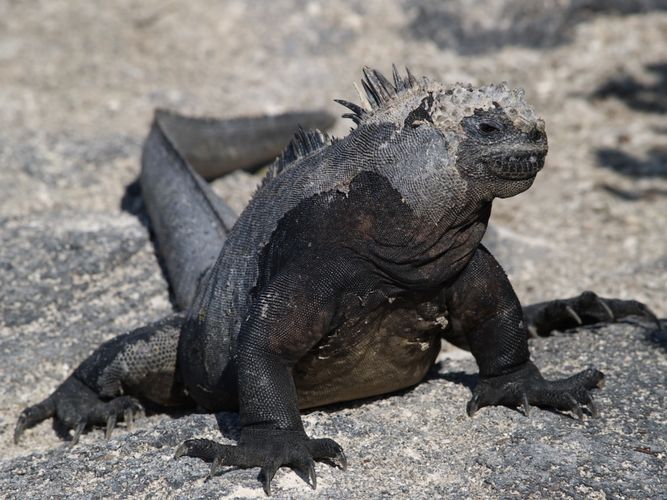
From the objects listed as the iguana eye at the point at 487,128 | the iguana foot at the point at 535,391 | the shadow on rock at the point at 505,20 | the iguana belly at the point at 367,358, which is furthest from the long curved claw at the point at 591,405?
the shadow on rock at the point at 505,20

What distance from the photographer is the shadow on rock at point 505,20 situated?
877 centimetres

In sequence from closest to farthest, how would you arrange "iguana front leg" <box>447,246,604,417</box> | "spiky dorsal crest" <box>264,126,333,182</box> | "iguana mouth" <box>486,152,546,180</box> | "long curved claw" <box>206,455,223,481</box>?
"iguana mouth" <box>486,152,546,180</box> → "long curved claw" <box>206,455,223,481</box> → "iguana front leg" <box>447,246,604,417</box> → "spiky dorsal crest" <box>264,126,333,182</box>

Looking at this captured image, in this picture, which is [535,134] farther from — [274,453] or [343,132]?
[343,132]

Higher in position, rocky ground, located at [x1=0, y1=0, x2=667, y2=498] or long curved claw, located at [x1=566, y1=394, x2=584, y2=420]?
rocky ground, located at [x1=0, y1=0, x2=667, y2=498]

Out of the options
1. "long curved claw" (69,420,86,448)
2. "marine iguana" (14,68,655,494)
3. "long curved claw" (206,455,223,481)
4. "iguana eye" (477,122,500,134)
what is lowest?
"long curved claw" (206,455,223,481)

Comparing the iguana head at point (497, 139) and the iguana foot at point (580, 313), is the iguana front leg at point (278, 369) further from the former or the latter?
the iguana foot at point (580, 313)

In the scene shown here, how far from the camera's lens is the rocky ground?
10.8ft

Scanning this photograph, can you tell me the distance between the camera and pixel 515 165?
3037 mm

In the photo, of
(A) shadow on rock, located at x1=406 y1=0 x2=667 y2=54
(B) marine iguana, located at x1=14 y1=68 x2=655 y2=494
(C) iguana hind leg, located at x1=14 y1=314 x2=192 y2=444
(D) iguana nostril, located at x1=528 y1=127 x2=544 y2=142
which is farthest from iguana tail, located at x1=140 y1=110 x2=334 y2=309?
(A) shadow on rock, located at x1=406 y1=0 x2=667 y2=54

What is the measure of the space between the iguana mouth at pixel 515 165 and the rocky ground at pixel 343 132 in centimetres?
95

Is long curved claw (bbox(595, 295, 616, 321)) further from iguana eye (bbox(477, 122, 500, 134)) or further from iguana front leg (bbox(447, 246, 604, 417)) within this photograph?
iguana eye (bbox(477, 122, 500, 134))

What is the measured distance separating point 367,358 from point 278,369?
0.38 metres

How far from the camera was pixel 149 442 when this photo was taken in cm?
354

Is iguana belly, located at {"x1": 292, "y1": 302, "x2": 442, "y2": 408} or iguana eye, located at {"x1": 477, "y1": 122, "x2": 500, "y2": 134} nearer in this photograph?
iguana eye, located at {"x1": 477, "y1": 122, "x2": 500, "y2": 134}
